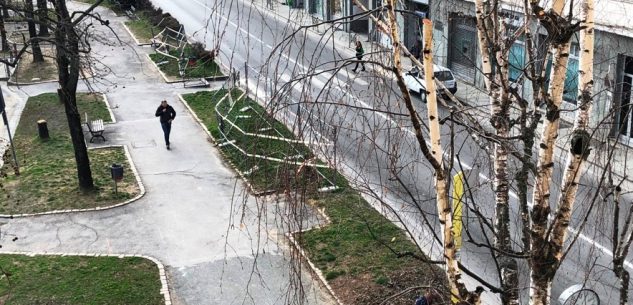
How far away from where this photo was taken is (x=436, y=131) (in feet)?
18.1

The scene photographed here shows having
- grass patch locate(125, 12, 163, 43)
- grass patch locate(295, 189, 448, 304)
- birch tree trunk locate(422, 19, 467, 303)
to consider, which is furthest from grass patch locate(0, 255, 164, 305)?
grass patch locate(125, 12, 163, 43)

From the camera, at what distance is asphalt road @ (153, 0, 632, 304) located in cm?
620

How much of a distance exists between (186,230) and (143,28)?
2498cm

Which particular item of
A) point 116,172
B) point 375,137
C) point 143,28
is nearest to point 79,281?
point 116,172

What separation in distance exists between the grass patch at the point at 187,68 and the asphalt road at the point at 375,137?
1112 millimetres

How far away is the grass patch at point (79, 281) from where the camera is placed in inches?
523

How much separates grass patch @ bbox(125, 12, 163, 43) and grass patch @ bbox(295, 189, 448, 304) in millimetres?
22671

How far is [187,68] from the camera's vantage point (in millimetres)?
29562

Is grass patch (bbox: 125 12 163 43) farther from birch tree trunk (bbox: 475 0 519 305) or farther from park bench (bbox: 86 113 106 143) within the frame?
birch tree trunk (bbox: 475 0 519 305)

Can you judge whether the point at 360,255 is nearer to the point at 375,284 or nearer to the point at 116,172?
the point at 375,284

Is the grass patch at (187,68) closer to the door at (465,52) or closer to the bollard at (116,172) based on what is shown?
the door at (465,52)

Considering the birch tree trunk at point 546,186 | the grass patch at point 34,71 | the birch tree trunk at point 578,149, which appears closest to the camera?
the birch tree trunk at point 546,186

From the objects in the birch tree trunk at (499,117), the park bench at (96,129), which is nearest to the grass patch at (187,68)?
the park bench at (96,129)

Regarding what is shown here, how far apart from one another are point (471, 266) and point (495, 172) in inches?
285
